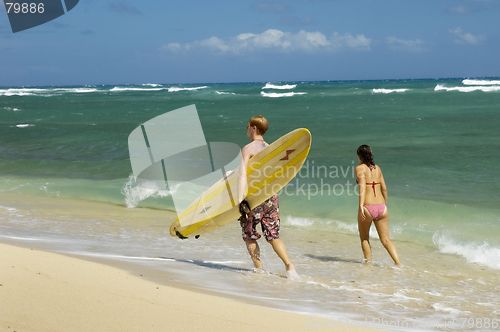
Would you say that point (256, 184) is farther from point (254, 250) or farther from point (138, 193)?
point (138, 193)

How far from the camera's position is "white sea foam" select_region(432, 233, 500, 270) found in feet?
19.2

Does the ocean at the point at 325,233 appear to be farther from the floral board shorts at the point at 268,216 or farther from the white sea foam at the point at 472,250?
the floral board shorts at the point at 268,216

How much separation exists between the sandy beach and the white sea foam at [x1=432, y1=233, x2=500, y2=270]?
10.6ft

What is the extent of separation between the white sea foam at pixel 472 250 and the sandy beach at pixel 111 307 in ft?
10.6

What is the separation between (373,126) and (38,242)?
1860 centimetres

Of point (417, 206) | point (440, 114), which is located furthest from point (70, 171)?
point (440, 114)

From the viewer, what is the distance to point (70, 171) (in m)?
12.8

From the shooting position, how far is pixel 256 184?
4883 mm

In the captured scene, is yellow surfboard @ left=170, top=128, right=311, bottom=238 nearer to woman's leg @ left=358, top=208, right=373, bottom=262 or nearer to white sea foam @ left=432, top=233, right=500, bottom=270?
woman's leg @ left=358, top=208, right=373, bottom=262

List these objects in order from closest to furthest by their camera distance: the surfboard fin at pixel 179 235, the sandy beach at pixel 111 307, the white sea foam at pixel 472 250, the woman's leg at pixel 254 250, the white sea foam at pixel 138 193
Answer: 1. the sandy beach at pixel 111 307
2. the woman's leg at pixel 254 250
3. the surfboard fin at pixel 179 235
4. the white sea foam at pixel 472 250
5. the white sea foam at pixel 138 193

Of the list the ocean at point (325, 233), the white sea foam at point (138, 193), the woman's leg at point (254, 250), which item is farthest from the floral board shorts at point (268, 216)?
the white sea foam at point (138, 193)

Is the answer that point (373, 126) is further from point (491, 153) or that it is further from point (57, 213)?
point (57, 213)

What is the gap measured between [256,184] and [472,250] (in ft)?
10.6

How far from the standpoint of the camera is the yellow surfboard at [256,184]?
4926 millimetres
